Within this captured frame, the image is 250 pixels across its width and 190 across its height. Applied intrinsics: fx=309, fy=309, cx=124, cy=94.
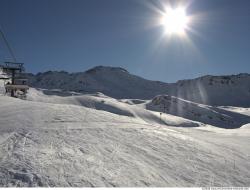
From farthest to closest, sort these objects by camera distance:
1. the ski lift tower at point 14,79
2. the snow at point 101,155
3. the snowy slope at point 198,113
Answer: the snowy slope at point 198,113
the ski lift tower at point 14,79
the snow at point 101,155

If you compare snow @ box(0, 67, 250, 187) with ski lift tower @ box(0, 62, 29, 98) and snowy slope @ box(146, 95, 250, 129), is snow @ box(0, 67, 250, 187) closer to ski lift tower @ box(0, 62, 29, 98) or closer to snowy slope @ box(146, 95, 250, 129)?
ski lift tower @ box(0, 62, 29, 98)

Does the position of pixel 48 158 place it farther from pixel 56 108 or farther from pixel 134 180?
pixel 56 108

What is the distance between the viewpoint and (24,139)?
10.0 meters

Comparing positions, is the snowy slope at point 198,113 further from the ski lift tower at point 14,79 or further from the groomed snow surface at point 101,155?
the groomed snow surface at point 101,155

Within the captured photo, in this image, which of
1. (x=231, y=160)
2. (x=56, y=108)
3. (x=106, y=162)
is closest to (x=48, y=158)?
(x=106, y=162)

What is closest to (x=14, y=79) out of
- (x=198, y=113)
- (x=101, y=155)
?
(x=101, y=155)

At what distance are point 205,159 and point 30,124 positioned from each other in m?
6.69

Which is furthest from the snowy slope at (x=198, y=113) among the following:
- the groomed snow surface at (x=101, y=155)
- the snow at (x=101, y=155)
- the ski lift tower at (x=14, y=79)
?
the groomed snow surface at (x=101, y=155)

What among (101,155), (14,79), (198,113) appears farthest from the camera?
(198,113)

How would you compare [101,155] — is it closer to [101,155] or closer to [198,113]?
[101,155]

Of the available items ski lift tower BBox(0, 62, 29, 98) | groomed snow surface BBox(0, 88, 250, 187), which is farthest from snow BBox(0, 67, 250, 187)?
ski lift tower BBox(0, 62, 29, 98)

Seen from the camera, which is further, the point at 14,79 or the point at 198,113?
the point at 198,113

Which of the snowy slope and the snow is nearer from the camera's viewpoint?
the snow

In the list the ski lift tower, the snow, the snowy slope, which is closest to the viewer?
the snow
